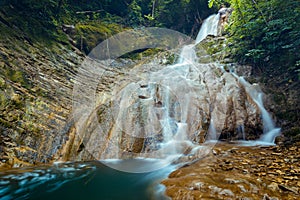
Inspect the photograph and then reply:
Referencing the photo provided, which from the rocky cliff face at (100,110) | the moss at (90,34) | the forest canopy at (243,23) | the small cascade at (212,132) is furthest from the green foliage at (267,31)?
the moss at (90,34)

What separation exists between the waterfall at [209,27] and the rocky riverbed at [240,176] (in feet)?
36.4

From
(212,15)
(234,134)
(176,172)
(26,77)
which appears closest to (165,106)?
(234,134)

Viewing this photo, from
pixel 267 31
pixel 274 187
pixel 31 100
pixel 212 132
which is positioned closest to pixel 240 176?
pixel 274 187

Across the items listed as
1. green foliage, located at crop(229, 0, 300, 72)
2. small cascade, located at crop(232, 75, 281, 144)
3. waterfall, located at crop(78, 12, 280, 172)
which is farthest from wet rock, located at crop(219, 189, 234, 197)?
green foliage, located at crop(229, 0, 300, 72)

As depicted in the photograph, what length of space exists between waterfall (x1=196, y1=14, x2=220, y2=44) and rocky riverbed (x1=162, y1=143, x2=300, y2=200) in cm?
1110

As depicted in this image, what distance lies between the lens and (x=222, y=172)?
11.9ft

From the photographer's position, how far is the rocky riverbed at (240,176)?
285cm

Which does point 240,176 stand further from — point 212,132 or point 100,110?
point 100,110

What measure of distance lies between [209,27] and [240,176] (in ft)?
45.8

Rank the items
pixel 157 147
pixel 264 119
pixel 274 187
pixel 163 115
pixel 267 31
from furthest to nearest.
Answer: pixel 267 31, pixel 264 119, pixel 163 115, pixel 157 147, pixel 274 187

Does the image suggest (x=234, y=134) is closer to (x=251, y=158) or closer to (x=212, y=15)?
(x=251, y=158)

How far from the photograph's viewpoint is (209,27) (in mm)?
15109

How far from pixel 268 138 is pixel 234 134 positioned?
1.04 meters

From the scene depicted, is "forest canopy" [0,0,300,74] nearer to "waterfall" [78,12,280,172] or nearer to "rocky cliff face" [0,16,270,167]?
"rocky cliff face" [0,16,270,167]
